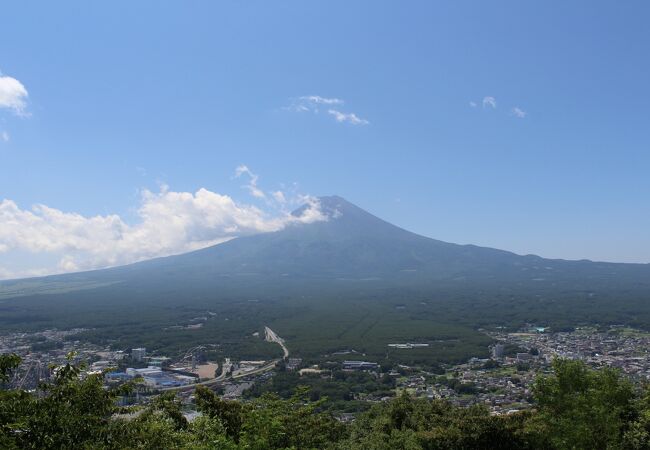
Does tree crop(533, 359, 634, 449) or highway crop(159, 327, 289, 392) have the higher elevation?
tree crop(533, 359, 634, 449)

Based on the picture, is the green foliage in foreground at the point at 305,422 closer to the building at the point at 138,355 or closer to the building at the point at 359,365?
the building at the point at 359,365

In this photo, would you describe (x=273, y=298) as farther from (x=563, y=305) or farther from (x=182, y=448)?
(x=182, y=448)

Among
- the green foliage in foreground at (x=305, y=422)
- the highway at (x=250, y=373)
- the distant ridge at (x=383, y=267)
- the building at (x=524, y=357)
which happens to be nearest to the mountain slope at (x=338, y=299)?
the distant ridge at (x=383, y=267)

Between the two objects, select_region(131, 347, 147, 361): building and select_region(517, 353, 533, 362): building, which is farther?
select_region(131, 347, 147, 361): building

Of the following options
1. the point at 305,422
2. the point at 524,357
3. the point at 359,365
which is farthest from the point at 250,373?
the point at 305,422

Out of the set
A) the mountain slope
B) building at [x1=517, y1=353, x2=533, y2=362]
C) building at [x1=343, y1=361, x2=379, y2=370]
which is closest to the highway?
the mountain slope

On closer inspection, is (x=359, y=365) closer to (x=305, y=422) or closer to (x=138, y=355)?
(x=138, y=355)

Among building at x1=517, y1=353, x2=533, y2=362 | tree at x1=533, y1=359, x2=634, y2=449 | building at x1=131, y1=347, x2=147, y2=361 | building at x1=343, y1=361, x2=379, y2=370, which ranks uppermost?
tree at x1=533, y1=359, x2=634, y2=449

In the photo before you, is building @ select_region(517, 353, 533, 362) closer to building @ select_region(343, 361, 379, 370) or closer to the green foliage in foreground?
building @ select_region(343, 361, 379, 370)
